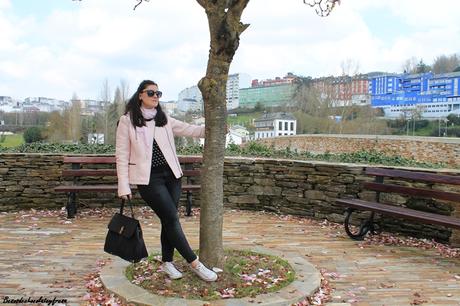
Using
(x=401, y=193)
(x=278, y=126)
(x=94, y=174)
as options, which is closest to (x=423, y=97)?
(x=278, y=126)

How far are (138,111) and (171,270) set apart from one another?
50.7 inches

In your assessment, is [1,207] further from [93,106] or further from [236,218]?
[93,106]

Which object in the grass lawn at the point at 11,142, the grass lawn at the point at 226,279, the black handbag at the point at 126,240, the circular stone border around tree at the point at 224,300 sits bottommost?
the circular stone border around tree at the point at 224,300

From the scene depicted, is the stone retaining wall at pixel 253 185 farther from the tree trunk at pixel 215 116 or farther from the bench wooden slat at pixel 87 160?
the tree trunk at pixel 215 116

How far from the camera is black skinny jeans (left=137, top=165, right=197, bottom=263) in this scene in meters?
3.40

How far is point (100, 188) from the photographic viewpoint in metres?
6.32

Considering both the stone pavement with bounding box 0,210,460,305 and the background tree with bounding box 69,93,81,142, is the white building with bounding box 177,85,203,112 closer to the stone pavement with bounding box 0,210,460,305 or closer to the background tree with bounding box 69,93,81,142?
the background tree with bounding box 69,93,81,142

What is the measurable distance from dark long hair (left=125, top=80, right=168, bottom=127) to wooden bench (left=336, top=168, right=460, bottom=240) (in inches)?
112

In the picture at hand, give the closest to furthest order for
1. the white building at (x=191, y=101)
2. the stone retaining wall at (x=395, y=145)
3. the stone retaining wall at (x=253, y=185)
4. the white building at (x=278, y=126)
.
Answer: the stone retaining wall at (x=253, y=185), the white building at (x=191, y=101), the stone retaining wall at (x=395, y=145), the white building at (x=278, y=126)

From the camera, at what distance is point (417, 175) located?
5328 millimetres

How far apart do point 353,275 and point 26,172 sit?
522 cm

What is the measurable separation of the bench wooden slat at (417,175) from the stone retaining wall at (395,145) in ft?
50.9

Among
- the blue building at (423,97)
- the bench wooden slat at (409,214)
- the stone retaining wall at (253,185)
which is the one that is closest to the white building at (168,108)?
the stone retaining wall at (253,185)

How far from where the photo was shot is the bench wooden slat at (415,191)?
4.85m
